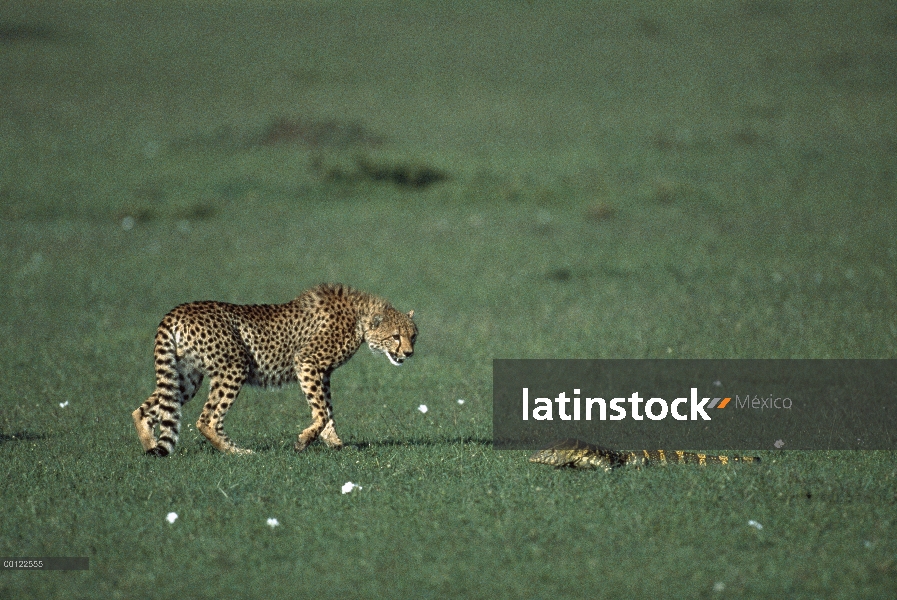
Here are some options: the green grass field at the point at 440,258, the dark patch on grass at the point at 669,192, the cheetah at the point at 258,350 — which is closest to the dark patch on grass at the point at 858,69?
the green grass field at the point at 440,258

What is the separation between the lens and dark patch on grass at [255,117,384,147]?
1259 inches

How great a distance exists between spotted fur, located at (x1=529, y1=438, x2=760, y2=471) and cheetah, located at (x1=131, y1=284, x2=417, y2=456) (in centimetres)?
204

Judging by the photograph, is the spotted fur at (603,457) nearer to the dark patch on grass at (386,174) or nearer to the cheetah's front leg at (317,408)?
the cheetah's front leg at (317,408)

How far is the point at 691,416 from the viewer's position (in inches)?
536

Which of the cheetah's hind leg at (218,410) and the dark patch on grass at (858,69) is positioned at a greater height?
the dark patch on grass at (858,69)

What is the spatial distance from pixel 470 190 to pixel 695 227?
5525mm

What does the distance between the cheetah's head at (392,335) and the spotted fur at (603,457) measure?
1856 millimetres

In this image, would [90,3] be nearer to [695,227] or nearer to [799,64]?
[799,64]

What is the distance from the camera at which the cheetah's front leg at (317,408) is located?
1136cm

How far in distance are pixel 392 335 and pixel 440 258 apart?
11.6 m

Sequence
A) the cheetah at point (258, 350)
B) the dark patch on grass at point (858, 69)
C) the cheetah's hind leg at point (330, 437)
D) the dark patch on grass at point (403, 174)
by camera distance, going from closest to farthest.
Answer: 1. the cheetah at point (258, 350)
2. the cheetah's hind leg at point (330, 437)
3. the dark patch on grass at point (403, 174)
4. the dark patch on grass at point (858, 69)

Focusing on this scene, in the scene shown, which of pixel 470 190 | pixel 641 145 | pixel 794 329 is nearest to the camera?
pixel 794 329

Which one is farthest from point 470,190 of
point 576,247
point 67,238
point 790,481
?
point 790,481

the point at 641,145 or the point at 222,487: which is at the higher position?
the point at 641,145
